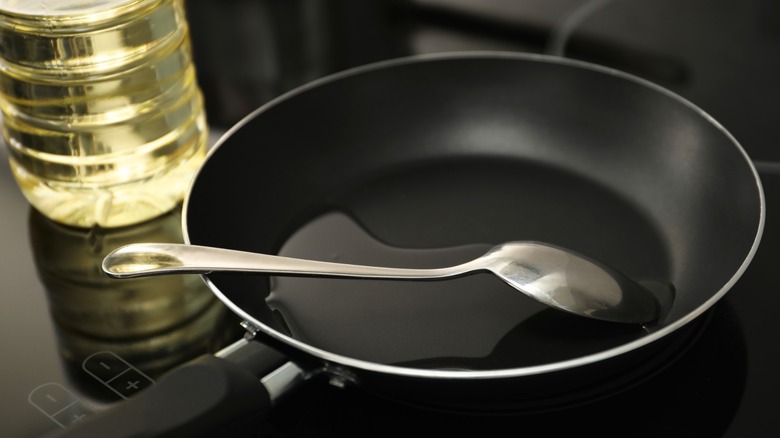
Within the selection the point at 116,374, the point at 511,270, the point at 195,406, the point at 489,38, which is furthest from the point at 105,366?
the point at 489,38

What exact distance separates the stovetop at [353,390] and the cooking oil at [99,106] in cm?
3

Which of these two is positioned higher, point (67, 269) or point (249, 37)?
point (249, 37)

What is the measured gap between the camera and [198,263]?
0.52 m

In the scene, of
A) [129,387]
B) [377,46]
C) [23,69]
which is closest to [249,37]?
[377,46]

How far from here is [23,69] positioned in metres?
0.61

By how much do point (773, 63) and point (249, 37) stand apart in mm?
509

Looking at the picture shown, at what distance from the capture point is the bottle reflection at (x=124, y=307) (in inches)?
22.8

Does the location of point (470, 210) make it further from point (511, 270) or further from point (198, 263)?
point (198, 263)

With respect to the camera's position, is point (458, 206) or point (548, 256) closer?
point (548, 256)

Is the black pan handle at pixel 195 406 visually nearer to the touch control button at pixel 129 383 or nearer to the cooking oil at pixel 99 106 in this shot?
the touch control button at pixel 129 383

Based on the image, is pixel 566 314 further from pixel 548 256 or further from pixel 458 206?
pixel 458 206

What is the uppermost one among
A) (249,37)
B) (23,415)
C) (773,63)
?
(773,63)

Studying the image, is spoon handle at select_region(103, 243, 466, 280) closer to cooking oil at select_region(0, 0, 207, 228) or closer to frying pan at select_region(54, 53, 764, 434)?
frying pan at select_region(54, 53, 764, 434)

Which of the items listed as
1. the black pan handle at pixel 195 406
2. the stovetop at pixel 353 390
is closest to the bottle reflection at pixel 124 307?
the stovetop at pixel 353 390
